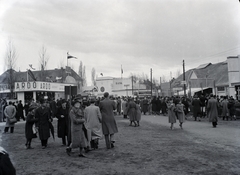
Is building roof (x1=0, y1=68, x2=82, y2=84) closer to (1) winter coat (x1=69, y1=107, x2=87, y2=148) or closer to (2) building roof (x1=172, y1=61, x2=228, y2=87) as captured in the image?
(2) building roof (x1=172, y1=61, x2=228, y2=87)

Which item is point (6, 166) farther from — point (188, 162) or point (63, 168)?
point (188, 162)

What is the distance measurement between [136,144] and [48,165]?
12.4ft

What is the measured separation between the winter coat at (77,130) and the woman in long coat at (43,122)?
7.36 feet

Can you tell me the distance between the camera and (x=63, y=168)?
6.59m

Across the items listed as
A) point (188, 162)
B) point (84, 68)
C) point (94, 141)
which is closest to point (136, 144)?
point (94, 141)

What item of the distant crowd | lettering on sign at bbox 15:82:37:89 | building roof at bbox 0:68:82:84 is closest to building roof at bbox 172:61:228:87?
lettering on sign at bbox 15:82:37:89

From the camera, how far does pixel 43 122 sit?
32.7ft

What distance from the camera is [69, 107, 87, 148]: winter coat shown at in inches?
313

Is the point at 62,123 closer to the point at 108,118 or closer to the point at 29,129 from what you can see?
the point at 29,129

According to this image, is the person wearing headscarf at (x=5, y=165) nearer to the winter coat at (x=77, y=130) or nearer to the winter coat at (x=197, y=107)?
the winter coat at (x=77, y=130)

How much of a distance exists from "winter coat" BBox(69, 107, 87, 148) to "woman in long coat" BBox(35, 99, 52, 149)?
7.36 ft

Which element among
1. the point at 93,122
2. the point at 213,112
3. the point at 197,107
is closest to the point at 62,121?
the point at 93,122

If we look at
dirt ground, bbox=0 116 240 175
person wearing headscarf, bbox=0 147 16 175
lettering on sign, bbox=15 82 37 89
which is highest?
lettering on sign, bbox=15 82 37 89

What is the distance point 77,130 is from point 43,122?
2.52m
